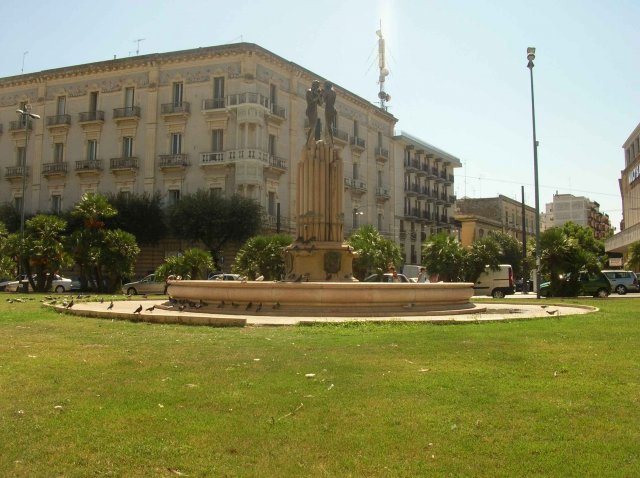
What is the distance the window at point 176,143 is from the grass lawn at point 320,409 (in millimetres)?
38200

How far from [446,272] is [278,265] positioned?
12074mm

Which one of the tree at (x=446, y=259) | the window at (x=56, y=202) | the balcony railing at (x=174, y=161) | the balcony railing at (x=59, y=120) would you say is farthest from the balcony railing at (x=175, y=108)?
the tree at (x=446, y=259)

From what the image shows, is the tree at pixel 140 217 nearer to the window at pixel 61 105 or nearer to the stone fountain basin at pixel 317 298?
the window at pixel 61 105

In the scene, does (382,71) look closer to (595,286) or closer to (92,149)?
(92,149)

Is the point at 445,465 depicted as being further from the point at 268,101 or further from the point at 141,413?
the point at 268,101

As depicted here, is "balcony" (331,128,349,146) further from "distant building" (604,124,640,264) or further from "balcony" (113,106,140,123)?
"distant building" (604,124,640,264)

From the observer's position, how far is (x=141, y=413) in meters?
5.10

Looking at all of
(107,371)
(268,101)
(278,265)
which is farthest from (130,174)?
(107,371)

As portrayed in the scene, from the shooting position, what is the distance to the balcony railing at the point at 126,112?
46.7 metres

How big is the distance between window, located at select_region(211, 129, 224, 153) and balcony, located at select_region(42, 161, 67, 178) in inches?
499

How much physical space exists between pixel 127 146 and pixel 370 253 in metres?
22.4

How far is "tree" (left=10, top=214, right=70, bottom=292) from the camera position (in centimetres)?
3309

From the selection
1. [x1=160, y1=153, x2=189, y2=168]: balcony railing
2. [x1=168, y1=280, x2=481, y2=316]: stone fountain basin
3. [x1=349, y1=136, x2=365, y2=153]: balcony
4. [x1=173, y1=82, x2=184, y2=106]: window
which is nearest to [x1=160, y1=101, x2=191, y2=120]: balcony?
[x1=173, y1=82, x2=184, y2=106]: window

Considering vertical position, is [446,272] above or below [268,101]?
below
